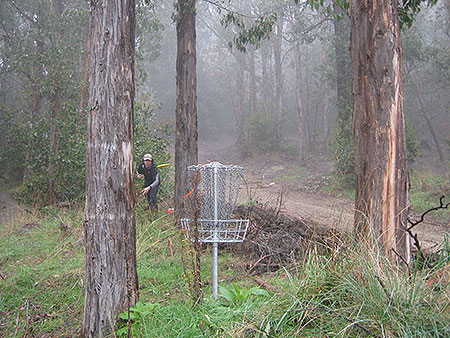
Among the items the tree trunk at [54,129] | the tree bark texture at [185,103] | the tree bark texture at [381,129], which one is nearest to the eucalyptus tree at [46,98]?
the tree trunk at [54,129]

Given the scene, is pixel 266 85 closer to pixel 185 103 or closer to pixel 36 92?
pixel 36 92

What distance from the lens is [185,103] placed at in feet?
29.2

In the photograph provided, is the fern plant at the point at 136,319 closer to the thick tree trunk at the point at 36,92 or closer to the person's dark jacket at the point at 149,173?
the person's dark jacket at the point at 149,173

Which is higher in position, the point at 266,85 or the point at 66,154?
the point at 266,85

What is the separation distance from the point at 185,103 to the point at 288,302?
6302 mm

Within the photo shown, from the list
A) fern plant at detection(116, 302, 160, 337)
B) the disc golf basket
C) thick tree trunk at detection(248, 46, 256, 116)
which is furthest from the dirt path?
thick tree trunk at detection(248, 46, 256, 116)

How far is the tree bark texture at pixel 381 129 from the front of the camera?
4.21m

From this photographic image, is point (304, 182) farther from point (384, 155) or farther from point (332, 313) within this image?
point (332, 313)

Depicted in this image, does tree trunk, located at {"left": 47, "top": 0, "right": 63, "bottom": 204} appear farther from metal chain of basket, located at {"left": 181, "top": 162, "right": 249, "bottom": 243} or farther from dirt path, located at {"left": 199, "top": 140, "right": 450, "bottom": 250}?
metal chain of basket, located at {"left": 181, "top": 162, "right": 249, "bottom": 243}

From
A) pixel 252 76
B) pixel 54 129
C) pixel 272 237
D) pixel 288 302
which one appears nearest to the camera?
pixel 288 302

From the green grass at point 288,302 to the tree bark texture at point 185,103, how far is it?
298 cm

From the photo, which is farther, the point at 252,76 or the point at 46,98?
the point at 252,76

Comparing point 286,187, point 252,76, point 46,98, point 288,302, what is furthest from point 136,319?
point 252,76

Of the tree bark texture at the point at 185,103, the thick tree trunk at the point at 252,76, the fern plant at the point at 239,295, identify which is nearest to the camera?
the fern plant at the point at 239,295
